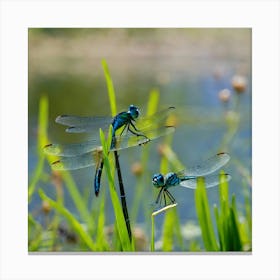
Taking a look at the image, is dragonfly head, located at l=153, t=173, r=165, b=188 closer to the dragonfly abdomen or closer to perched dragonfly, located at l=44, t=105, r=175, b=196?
the dragonfly abdomen

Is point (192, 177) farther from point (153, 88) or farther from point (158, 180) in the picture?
point (153, 88)

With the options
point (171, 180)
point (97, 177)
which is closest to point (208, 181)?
point (171, 180)

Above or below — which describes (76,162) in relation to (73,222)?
above

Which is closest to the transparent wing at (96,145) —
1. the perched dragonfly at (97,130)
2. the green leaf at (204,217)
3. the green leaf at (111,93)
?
the perched dragonfly at (97,130)

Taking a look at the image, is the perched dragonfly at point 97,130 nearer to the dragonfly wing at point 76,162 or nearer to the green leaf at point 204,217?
the dragonfly wing at point 76,162
